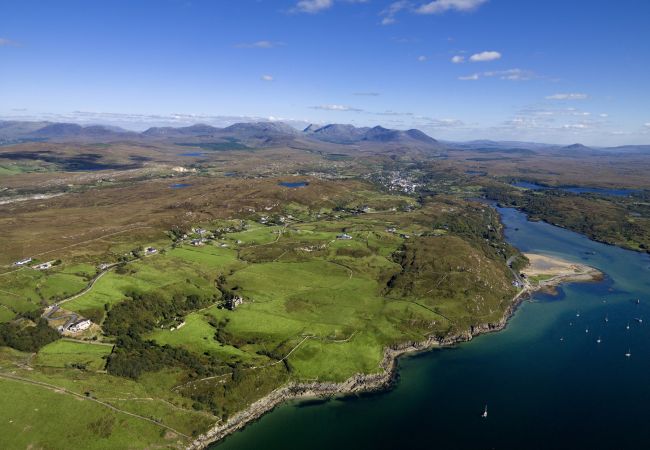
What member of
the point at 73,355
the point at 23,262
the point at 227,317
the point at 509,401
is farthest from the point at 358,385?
the point at 23,262

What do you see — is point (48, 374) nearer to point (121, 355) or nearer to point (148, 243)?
point (121, 355)

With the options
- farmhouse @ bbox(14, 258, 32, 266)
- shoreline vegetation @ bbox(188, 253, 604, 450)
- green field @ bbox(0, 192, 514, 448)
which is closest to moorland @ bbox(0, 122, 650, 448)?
green field @ bbox(0, 192, 514, 448)

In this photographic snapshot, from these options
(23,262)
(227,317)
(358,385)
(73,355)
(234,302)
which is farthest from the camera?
(23,262)

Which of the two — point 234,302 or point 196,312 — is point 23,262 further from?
point 234,302

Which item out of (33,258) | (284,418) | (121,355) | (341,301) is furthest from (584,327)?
(33,258)

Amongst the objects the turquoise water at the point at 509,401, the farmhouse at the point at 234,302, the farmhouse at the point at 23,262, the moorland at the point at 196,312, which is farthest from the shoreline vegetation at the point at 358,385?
the farmhouse at the point at 23,262

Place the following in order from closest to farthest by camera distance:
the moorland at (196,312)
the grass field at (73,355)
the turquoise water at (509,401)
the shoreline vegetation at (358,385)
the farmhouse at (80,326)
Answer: the turquoise water at (509,401) → the moorland at (196,312) → the shoreline vegetation at (358,385) → the grass field at (73,355) → the farmhouse at (80,326)

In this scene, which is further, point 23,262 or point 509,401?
point 23,262

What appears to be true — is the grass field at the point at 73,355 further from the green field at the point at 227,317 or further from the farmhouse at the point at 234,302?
the farmhouse at the point at 234,302

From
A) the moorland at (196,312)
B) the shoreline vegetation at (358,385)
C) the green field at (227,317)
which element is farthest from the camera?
the green field at (227,317)
